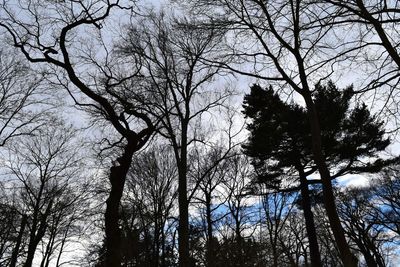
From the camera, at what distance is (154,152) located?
67.9ft

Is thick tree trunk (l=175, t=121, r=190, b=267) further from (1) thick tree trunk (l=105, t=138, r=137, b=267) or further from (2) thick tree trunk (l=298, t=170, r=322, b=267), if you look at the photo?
(2) thick tree trunk (l=298, t=170, r=322, b=267)

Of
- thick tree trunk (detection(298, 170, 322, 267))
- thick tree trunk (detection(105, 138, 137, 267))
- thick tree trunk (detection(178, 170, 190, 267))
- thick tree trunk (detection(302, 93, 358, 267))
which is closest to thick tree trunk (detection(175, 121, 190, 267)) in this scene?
thick tree trunk (detection(178, 170, 190, 267))

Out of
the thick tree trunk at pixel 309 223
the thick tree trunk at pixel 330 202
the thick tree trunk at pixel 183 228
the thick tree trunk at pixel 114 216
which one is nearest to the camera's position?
the thick tree trunk at pixel 330 202

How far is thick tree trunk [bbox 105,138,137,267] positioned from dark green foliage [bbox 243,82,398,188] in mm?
10823

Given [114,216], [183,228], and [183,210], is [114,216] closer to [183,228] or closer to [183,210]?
[183,228]

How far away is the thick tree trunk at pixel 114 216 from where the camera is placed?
7391 millimetres

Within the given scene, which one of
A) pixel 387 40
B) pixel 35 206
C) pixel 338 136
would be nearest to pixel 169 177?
pixel 35 206

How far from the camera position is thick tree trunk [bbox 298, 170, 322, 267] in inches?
682

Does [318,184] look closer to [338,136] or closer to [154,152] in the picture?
[338,136]

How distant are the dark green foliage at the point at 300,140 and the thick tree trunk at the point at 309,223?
35.6 inches

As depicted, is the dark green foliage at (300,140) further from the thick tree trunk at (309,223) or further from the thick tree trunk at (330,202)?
the thick tree trunk at (330,202)

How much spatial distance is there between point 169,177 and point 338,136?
32.0ft

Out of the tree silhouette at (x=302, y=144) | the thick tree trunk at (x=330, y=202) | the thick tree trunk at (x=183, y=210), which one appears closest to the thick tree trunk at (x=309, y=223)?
the tree silhouette at (x=302, y=144)

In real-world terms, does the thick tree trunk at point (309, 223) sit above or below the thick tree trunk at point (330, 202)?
above
